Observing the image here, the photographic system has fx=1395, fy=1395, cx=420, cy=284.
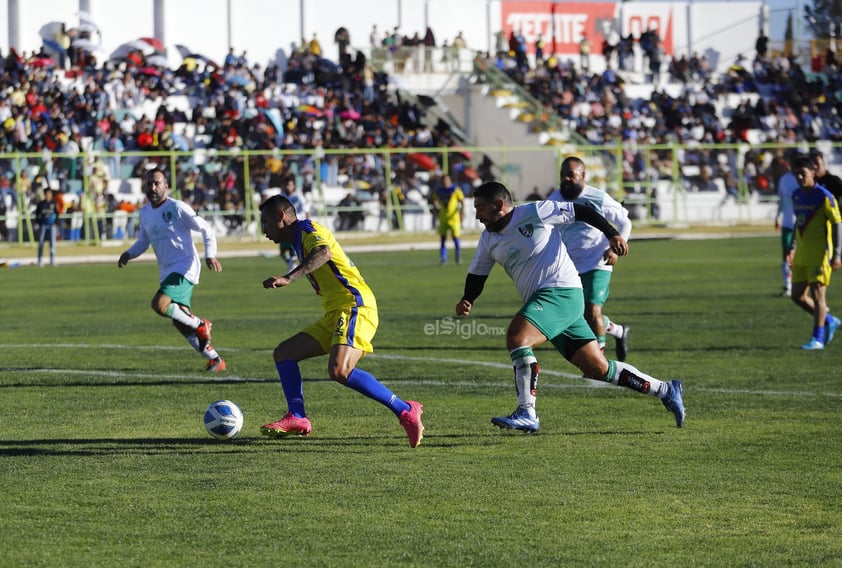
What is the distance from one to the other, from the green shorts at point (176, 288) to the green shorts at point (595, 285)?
4.08 metres

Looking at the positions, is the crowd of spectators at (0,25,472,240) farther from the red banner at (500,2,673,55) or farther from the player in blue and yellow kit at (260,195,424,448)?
the player in blue and yellow kit at (260,195,424,448)

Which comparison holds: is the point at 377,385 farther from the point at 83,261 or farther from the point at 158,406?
the point at 83,261

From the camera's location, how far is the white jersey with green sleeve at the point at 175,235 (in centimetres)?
1446

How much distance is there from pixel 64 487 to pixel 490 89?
4629 cm

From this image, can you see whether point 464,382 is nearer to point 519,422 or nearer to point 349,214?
point 519,422

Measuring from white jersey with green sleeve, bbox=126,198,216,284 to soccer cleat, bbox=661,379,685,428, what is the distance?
5926mm

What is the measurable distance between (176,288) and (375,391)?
5479mm

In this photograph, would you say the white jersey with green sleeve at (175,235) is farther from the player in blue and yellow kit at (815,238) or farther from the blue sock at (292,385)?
the player in blue and yellow kit at (815,238)

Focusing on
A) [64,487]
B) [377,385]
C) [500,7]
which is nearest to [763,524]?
[377,385]

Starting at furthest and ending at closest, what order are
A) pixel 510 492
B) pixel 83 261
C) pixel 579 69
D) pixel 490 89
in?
1. pixel 579 69
2. pixel 490 89
3. pixel 83 261
4. pixel 510 492

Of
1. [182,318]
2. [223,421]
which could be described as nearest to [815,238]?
[182,318]

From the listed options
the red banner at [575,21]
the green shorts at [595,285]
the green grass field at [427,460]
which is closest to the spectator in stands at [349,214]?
the red banner at [575,21]

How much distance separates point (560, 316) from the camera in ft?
32.2

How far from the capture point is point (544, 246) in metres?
9.88
